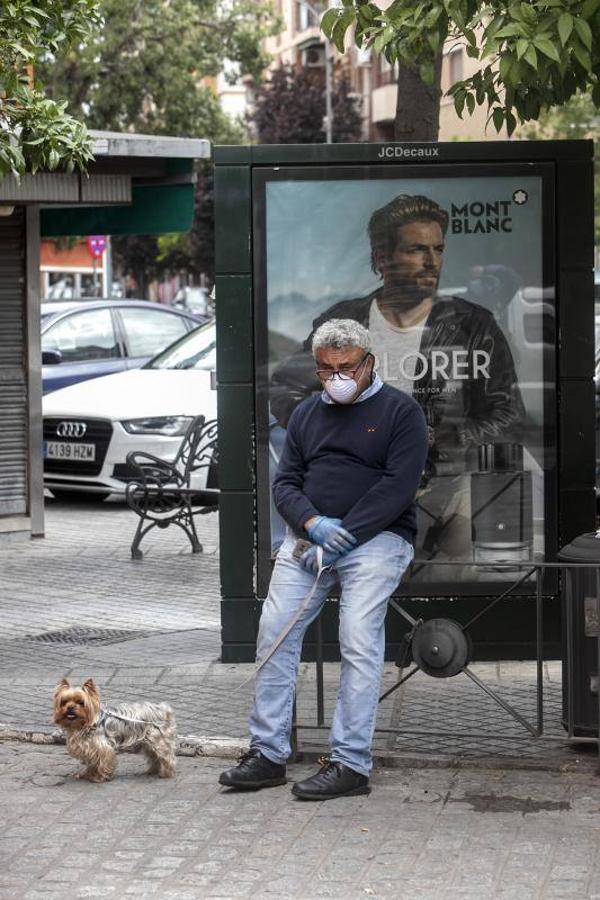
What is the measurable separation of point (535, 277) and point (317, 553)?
2535mm

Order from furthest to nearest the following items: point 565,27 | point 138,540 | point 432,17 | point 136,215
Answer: point 136,215, point 138,540, point 432,17, point 565,27

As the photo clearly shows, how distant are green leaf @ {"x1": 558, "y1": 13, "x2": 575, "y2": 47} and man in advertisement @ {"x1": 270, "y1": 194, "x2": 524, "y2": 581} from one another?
1690 mm

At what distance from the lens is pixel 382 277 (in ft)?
27.7

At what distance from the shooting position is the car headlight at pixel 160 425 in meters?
15.0

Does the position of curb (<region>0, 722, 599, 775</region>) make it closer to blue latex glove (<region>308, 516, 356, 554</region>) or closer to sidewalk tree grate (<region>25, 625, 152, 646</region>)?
blue latex glove (<region>308, 516, 356, 554</region>)

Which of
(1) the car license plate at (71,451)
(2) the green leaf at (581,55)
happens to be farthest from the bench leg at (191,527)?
(2) the green leaf at (581,55)

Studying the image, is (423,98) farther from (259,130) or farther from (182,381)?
(259,130)

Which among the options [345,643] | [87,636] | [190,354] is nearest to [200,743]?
[345,643]

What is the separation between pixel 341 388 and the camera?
641cm

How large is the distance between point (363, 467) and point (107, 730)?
1389 millimetres

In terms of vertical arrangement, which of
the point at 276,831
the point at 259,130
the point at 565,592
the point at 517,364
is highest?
the point at 259,130

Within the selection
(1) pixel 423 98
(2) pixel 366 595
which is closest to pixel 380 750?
(2) pixel 366 595

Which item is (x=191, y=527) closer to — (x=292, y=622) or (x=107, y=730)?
(x=107, y=730)

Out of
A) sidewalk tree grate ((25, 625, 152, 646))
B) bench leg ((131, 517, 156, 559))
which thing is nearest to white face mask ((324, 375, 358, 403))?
sidewalk tree grate ((25, 625, 152, 646))
